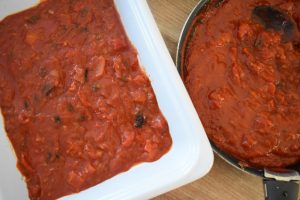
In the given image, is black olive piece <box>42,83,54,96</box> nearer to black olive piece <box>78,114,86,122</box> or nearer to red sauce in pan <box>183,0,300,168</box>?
Result: black olive piece <box>78,114,86,122</box>

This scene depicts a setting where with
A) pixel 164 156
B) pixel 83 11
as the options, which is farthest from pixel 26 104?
pixel 164 156

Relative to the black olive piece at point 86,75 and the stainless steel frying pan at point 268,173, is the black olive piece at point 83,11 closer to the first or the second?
the black olive piece at point 86,75

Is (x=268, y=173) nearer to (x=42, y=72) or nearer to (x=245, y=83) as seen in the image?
(x=245, y=83)

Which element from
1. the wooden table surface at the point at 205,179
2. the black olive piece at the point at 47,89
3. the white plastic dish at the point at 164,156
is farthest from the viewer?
the wooden table surface at the point at 205,179

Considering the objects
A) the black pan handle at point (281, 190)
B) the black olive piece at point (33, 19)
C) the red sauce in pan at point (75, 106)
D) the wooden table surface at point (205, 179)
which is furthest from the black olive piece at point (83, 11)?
the black pan handle at point (281, 190)

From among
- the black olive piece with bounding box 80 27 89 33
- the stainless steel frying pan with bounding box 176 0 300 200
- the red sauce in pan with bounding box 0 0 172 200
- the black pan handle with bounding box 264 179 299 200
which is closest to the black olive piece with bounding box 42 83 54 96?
the red sauce in pan with bounding box 0 0 172 200

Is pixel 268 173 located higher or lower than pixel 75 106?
lower

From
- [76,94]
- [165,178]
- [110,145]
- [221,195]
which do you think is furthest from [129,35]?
[221,195]
